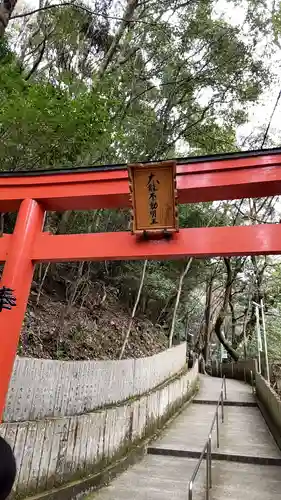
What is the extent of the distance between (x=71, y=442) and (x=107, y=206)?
11.4ft

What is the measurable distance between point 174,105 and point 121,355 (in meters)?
8.40

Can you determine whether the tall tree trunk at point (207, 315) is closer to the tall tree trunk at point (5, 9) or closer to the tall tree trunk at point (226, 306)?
the tall tree trunk at point (226, 306)

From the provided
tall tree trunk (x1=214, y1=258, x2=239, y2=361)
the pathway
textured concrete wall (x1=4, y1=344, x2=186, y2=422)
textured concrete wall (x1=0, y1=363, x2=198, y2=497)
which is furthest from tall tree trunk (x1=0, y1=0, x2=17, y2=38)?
tall tree trunk (x1=214, y1=258, x2=239, y2=361)

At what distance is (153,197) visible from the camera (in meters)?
4.14

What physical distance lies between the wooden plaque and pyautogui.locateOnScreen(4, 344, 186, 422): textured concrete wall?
2.36 metres

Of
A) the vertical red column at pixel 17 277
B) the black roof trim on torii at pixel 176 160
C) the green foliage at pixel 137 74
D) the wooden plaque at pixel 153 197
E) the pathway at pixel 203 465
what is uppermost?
the green foliage at pixel 137 74

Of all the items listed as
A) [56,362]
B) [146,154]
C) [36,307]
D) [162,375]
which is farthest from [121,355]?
[146,154]

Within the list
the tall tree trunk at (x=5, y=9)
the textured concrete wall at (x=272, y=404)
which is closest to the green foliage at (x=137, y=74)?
the tall tree trunk at (x=5, y=9)

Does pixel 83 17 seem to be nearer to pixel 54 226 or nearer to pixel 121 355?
pixel 54 226

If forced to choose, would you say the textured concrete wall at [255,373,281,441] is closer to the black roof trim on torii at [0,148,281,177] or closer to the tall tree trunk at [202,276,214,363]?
the black roof trim on torii at [0,148,281,177]

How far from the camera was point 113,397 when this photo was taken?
22.6 ft

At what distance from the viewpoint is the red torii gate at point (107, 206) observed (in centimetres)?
376

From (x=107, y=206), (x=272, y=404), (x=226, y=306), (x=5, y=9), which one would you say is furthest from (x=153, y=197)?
(x=226, y=306)

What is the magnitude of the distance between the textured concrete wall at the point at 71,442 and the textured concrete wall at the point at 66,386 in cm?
17
